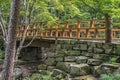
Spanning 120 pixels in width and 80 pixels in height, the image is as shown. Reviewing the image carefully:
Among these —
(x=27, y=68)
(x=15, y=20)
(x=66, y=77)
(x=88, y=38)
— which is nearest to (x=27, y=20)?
(x=15, y=20)

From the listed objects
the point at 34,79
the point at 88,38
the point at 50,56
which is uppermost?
the point at 88,38

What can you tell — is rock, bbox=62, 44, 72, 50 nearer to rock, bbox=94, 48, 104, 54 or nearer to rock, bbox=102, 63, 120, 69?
rock, bbox=94, 48, 104, 54

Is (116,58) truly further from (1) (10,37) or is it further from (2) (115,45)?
(1) (10,37)

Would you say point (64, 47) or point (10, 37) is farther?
point (64, 47)

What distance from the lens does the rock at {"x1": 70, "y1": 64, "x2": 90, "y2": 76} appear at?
11.9 m

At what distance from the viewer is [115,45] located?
12391 millimetres

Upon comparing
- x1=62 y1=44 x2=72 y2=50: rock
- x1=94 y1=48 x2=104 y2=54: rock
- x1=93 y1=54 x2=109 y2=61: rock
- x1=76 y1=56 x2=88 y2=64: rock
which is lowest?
x1=76 y1=56 x2=88 y2=64: rock

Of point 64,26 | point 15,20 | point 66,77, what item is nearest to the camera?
point 15,20

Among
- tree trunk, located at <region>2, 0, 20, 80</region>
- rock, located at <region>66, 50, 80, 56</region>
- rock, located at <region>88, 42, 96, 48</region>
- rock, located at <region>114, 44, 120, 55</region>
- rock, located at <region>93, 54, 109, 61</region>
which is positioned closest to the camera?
tree trunk, located at <region>2, 0, 20, 80</region>

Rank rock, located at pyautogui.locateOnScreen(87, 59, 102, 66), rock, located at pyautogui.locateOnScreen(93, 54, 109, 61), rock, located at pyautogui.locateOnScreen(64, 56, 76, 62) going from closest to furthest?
rock, located at pyautogui.locateOnScreen(87, 59, 102, 66) → rock, located at pyautogui.locateOnScreen(93, 54, 109, 61) → rock, located at pyautogui.locateOnScreen(64, 56, 76, 62)

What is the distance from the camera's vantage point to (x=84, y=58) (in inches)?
517

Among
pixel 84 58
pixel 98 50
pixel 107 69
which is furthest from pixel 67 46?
pixel 107 69

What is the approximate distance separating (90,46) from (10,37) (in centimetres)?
732

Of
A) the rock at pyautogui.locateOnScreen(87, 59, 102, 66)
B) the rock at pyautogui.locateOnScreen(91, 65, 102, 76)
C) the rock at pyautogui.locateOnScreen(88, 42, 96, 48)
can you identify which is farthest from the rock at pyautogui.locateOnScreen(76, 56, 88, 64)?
the rock at pyautogui.locateOnScreen(91, 65, 102, 76)
